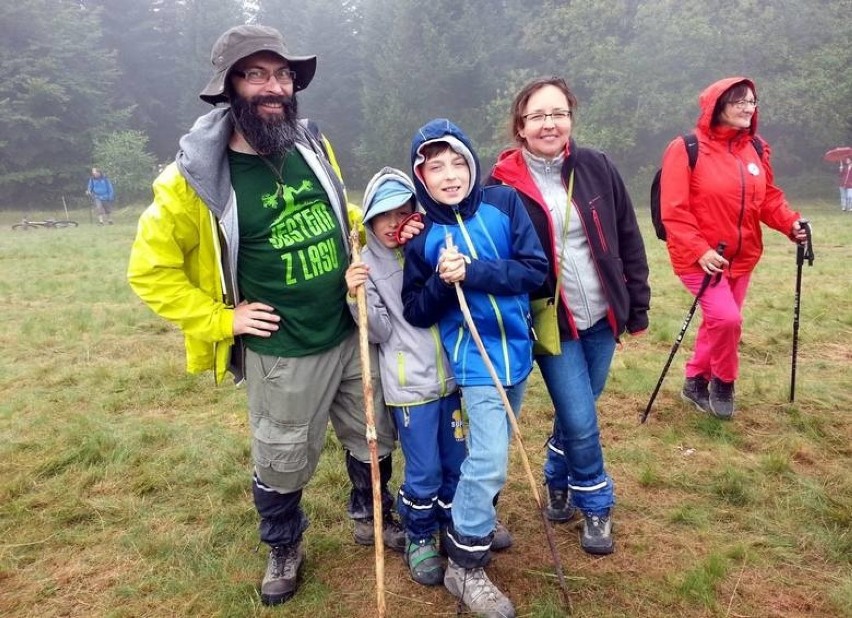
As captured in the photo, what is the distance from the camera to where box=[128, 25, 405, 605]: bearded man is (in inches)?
114

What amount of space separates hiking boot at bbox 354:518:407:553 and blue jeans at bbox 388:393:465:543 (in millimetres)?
287

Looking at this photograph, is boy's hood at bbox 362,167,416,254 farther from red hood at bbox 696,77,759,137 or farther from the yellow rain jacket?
red hood at bbox 696,77,759,137

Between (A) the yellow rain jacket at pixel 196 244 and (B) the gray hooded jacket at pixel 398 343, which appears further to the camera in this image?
(B) the gray hooded jacket at pixel 398 343

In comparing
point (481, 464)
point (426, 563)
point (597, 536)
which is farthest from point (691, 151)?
point (426, 563)

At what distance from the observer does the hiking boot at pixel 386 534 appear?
3684mm

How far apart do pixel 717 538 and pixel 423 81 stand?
33205 mm

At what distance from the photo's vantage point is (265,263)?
3.04 m

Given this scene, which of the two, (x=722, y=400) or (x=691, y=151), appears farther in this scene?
(x=722, y=400)

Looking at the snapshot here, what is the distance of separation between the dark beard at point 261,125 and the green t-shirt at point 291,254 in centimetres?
11

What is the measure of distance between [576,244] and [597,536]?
1594 millimetres

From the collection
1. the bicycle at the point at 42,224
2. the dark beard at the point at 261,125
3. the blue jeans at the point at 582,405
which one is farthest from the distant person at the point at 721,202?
the bicycle at the point at 42,224

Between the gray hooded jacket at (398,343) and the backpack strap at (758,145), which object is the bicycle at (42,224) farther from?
Result: the backpack strap at (758,145)

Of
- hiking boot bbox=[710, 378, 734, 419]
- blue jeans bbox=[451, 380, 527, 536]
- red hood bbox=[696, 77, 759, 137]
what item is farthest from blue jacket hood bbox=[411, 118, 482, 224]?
hiking boot bbox=[710, 378, 734, 419]

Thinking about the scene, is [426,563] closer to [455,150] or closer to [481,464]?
[481,464]
